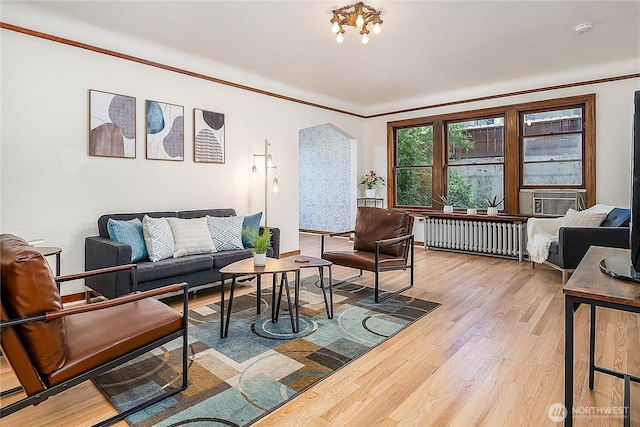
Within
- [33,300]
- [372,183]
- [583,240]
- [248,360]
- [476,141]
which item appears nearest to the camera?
[33,300]

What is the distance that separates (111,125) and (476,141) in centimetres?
549

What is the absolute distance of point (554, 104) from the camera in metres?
5.46

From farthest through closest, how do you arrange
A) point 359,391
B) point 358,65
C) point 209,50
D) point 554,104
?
point 554,104
point 358,65
point 209,50
point 359,391

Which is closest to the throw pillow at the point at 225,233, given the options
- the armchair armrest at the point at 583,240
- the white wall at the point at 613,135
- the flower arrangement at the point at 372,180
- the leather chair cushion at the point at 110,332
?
the leather chair cushion at the point at 110,332

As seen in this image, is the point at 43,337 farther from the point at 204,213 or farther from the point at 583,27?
the point at 583,27

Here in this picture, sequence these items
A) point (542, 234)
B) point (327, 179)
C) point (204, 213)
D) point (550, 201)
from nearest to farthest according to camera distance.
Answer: point (204, 213) < point (542, 234) < point (550, 201) < point (327, 179)

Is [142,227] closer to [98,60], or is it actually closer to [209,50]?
[98,60]

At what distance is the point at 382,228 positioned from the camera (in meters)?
4.17

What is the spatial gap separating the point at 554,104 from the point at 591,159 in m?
0.96

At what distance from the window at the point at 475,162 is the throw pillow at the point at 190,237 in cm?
452

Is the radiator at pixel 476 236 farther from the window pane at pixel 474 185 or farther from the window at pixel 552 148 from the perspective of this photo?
the window at pixel 552 148

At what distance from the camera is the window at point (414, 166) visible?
6.95 m

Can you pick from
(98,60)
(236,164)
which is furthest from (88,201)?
A: (236,164)

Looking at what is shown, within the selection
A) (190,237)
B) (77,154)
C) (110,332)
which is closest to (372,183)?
(190,237)
